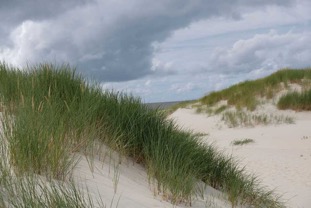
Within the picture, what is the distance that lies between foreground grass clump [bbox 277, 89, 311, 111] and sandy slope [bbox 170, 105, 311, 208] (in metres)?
0.31

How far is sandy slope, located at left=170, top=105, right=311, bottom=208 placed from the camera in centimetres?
832

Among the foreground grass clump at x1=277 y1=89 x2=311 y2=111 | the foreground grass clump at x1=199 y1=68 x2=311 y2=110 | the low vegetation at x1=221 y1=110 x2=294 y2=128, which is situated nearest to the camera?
the low vegetation at x1=221 y1=110 x2=294 y2=128

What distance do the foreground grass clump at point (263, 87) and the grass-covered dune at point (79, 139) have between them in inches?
588

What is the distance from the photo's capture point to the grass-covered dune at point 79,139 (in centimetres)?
307

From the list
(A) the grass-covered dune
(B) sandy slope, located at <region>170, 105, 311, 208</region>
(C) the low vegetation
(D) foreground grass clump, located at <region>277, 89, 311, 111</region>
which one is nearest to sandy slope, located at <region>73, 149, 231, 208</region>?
(A) the grass-covered dune

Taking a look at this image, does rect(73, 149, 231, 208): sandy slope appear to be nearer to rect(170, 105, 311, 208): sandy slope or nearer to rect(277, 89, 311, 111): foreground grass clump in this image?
rect(170, 105, 311, 208): sandy slope

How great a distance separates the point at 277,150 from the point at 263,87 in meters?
9.23

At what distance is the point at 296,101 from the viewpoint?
18422 millimetres

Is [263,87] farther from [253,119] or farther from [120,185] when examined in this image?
[120,185]

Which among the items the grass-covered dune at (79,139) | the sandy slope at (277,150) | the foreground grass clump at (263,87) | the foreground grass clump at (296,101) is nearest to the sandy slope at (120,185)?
the grass-covered dune at (79,139)

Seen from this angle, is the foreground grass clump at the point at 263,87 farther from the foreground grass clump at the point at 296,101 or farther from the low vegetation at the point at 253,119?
the low vegetation at the point at 253,119

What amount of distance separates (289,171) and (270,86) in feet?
38.2

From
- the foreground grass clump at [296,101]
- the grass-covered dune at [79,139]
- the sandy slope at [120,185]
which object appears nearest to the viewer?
the grass-covered dune at [79,139]

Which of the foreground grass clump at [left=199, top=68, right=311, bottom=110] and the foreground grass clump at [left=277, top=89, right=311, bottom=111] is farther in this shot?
the foreground grass clump at [left=199, top=68, right=311, bottom=110]
